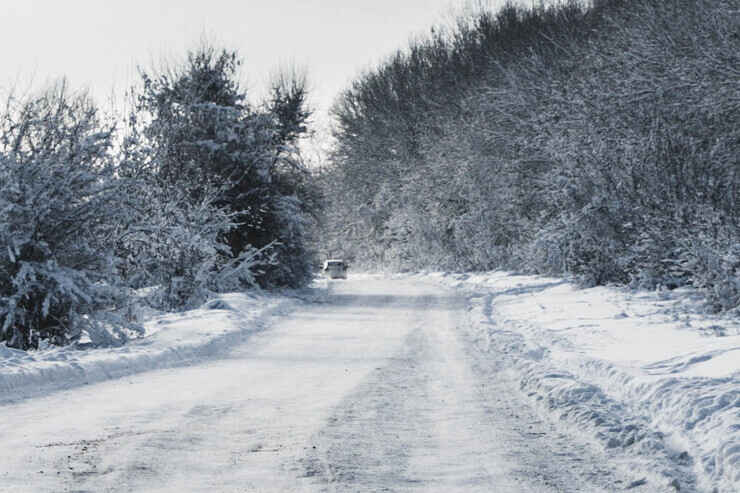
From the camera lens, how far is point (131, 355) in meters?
12.3

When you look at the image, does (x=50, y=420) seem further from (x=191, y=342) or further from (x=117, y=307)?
(x=117, y=307)

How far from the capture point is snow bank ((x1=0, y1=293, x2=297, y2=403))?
396 inches

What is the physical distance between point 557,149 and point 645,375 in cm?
1777

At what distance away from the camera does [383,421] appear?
309 inches

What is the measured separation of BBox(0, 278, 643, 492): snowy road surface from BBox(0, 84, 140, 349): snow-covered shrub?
311 cm

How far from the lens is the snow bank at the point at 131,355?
10062 millimetres

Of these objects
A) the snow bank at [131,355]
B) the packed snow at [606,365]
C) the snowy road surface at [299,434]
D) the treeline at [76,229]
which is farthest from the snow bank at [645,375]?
the treeline at [76,229]

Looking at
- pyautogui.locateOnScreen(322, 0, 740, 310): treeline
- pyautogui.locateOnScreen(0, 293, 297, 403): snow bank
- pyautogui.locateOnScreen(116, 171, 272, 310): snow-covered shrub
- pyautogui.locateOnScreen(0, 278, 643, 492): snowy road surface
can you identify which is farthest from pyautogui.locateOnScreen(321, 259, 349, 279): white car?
pyautogui.locateOnScreen(0, 278, 643, 492): snowy road surface

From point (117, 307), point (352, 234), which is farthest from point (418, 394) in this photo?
point (352, 234)

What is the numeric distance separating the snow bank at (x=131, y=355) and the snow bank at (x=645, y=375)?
15.9ft

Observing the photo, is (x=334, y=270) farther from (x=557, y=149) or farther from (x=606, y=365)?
(x=606, y=365)

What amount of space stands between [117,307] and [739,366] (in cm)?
1043

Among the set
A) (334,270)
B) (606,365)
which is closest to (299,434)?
(606,365)

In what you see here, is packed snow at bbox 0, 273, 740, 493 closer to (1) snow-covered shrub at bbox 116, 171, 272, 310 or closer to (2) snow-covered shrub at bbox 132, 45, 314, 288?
(1) snow-covered shrub at bbox 116, 171, 272, 310
